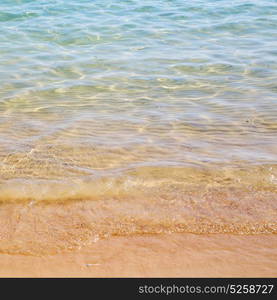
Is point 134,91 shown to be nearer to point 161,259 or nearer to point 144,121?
point 144,121

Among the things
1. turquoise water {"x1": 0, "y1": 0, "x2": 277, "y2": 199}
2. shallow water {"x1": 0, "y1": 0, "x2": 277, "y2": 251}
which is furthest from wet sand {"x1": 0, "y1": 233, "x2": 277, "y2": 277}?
turquoise water {"x1": 0, "y1": 0, "x2": 277, "y2": 199}

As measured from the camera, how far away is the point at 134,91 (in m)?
6.06

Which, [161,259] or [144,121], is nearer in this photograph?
[161,259]

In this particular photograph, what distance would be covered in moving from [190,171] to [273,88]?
277 centimetres

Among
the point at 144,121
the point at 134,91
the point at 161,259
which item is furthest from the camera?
the point at 134,91

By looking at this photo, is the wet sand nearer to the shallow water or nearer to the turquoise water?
the shallow water

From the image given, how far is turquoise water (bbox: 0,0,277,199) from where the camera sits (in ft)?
13.6

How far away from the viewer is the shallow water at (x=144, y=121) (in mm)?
3326

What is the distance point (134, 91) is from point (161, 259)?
368cm

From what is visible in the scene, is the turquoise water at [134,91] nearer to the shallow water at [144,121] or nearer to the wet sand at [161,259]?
the shallow water at [144,121]

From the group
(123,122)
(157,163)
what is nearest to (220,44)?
(123,122)

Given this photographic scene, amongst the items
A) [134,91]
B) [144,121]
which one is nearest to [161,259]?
[144,121]

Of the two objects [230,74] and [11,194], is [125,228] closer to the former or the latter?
[11,194]

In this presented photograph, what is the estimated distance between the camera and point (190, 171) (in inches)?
150
